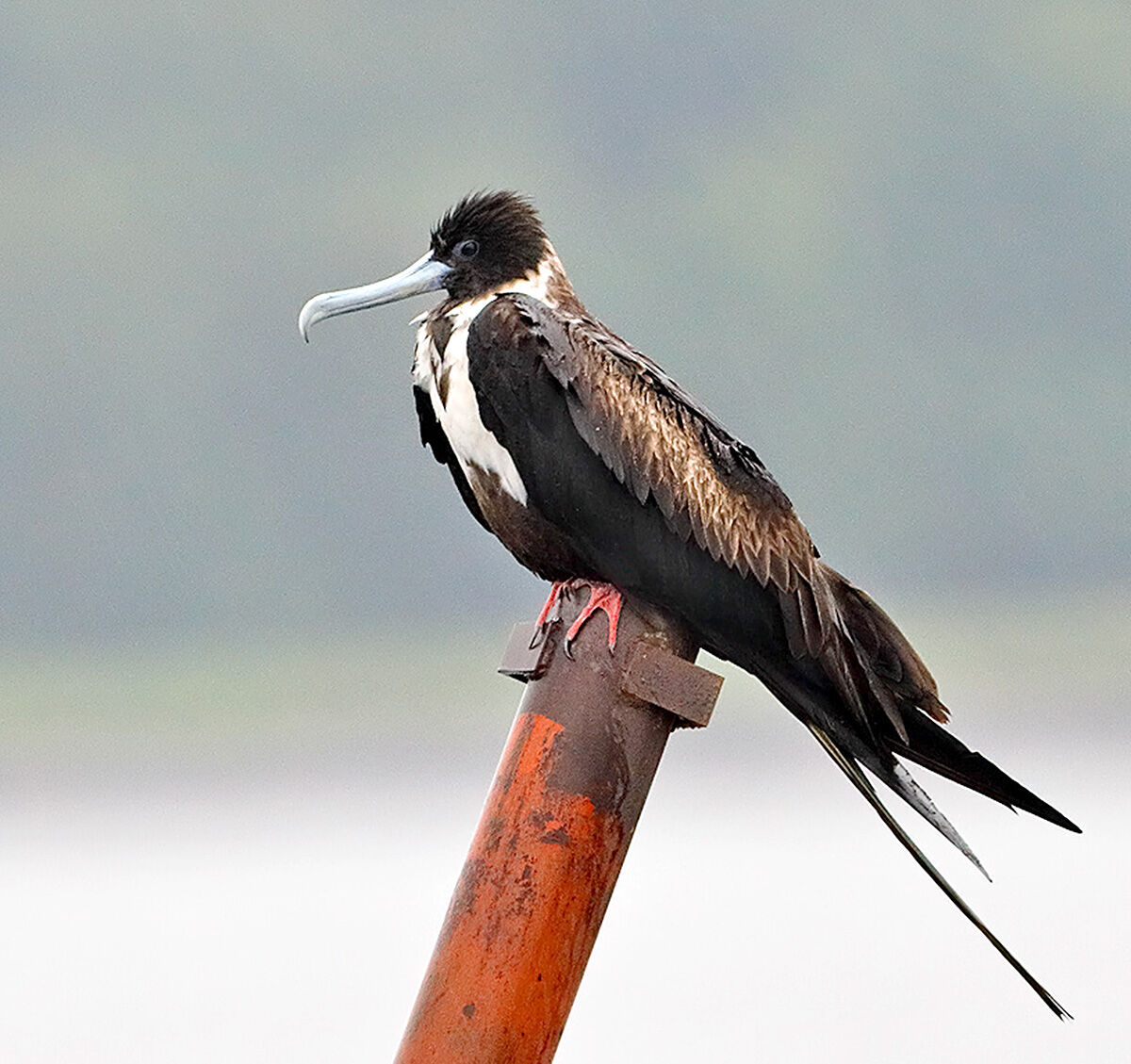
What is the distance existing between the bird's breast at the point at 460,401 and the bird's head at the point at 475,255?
3.4 inches

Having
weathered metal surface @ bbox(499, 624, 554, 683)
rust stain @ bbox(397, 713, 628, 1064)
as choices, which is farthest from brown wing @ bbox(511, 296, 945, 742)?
rust stain @ bbox(397, 713, 628, 1064)

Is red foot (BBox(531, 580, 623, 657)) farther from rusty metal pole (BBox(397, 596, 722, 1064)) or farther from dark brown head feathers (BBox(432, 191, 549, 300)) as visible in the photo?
dark brown head feathers (BBox(432, 191, 549, 300))

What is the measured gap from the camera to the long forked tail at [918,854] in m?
2.16

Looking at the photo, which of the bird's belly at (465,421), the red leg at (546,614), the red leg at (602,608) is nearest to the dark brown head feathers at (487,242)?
the bird's belly at (465,421)

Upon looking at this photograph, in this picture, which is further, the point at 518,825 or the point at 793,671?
the point at 793,671

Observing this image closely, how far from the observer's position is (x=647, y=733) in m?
2.25

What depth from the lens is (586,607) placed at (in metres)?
2.42

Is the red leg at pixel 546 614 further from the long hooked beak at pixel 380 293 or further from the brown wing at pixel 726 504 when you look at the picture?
the long hooked beak at pixel 380 293

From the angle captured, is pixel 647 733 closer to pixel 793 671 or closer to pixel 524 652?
pixel 524 652

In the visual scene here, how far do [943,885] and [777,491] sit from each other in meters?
0.64

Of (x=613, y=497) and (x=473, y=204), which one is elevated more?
(x=473, y=204)

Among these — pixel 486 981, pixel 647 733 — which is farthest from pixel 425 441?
pixel 486 981

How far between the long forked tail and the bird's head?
35.8 inches

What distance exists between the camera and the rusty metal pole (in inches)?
84.4
